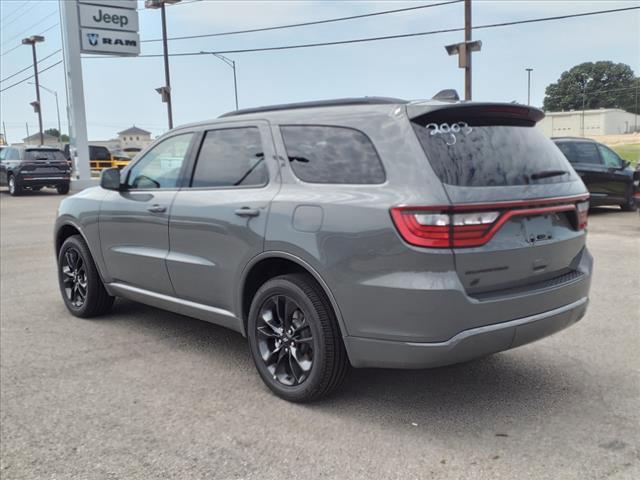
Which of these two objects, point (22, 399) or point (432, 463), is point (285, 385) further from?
point (22, 399)

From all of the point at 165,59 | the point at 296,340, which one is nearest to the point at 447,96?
the point at 296,340

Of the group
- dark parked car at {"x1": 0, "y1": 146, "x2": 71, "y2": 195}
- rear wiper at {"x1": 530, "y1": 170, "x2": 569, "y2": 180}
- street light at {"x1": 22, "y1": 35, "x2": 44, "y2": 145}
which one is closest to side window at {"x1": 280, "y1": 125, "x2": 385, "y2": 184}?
rear wiper at {"x1": 530, "y1": 170, "x2": 569, "y2": 180}

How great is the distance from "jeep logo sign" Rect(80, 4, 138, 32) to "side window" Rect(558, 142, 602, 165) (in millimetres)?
19593

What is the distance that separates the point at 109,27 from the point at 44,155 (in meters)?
6.38

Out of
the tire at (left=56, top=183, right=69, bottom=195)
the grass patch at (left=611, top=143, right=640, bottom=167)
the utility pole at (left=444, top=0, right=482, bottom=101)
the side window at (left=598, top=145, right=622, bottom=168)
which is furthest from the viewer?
the tire at (left=56, top=183, right=69, bottom=195)

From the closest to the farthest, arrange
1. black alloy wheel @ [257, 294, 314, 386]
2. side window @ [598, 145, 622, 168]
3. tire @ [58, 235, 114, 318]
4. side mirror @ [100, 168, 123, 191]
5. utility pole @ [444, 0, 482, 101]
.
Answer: black alloy wheel @ [257, 294, 314, 386], side mirror @ [100, 168, 123, 191], tire @ [58, 235, 114, 318], side window @ [598, 145, 622, 168], utility pole @ [444, 0, 482, 101]

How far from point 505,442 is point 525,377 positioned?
98cm

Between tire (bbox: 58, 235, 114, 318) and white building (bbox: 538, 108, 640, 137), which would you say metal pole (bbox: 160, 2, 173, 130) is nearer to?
tire (bbox: 58, 235, 114, 318)

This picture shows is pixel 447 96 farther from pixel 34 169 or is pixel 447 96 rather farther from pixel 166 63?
pixel 166 63

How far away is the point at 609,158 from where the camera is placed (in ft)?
43.0

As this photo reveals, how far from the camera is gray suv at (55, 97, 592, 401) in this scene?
9.96 feet

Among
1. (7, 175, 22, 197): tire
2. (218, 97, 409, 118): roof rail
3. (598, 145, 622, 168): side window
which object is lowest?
(7, 175, 22, 197): tire

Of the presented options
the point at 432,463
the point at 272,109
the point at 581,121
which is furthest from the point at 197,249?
the point at 581,121

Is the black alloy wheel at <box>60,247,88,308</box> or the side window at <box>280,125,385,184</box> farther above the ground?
the side window at <box>280,125,385,184</box>
